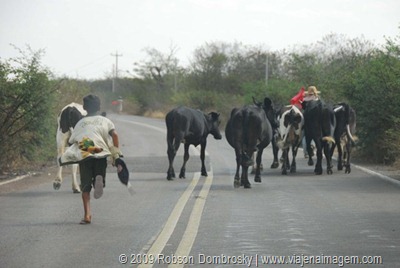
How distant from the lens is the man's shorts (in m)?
13.3

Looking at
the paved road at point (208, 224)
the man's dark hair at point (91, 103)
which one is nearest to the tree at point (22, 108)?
the paved road at point (208, 224)

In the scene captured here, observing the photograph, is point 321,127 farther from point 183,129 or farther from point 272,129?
point 183,129

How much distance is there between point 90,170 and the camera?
13383 millimetres

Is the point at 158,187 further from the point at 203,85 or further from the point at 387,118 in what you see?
the point at 203,85

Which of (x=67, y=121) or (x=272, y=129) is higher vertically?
(x=67, y=121)

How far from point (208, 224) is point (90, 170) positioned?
194 centimetres

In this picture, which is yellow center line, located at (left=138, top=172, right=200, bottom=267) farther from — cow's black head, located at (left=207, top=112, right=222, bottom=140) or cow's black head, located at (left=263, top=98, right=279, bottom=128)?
cow's black head, located at (left=207, top=112, right=222, bottom=140)

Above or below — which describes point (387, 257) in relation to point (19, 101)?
below

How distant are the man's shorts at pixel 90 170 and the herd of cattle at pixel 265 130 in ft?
16.2

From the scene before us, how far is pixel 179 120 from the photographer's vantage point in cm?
2114

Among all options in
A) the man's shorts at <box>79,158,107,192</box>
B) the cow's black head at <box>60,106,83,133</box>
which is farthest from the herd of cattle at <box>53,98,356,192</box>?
the man's shorts at <box>79,158,107,192</box>

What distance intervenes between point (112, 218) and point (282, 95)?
126ft

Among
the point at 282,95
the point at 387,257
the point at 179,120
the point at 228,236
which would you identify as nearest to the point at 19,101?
the point at 179,120

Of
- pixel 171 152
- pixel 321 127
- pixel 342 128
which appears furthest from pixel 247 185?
pixel 342 128
